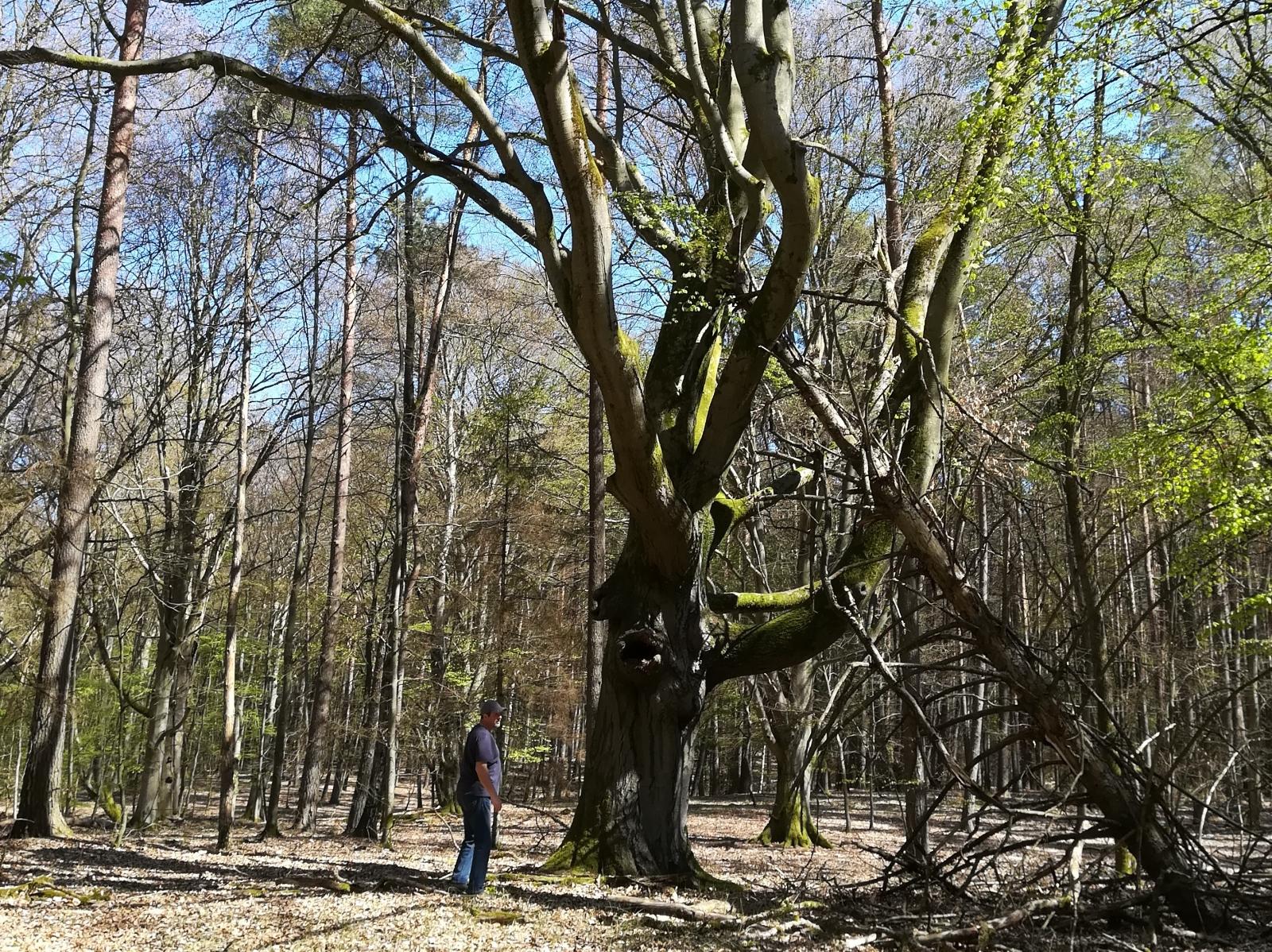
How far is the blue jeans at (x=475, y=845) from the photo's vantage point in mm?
5883

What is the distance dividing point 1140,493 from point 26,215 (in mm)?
14180

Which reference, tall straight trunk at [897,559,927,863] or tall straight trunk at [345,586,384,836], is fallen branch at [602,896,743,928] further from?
tall straight trunk at [345,586,384,836]

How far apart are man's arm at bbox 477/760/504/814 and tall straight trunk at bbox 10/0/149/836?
5.91 metres

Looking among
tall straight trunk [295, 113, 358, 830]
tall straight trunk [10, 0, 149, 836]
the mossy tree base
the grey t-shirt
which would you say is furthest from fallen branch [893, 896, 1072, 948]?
tall straight trunk [295, 113, 358, 830]

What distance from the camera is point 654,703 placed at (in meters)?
6.45

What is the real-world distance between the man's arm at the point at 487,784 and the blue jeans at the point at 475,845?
0.15 feet

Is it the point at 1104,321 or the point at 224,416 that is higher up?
the point at 1104,321

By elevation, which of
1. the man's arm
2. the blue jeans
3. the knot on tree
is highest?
the knot on tree

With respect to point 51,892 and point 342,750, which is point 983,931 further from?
point 342,750

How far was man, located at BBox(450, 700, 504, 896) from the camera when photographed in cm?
592

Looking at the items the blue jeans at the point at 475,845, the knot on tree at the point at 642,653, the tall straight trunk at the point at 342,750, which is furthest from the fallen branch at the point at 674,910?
the tall straight trunk at the point at 342,750

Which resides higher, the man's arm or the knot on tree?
the knot on tree

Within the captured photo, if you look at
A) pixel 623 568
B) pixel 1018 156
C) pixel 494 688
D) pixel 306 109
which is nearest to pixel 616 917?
pixel 623 568

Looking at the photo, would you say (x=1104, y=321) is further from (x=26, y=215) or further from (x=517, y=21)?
(x=26, y=215)
